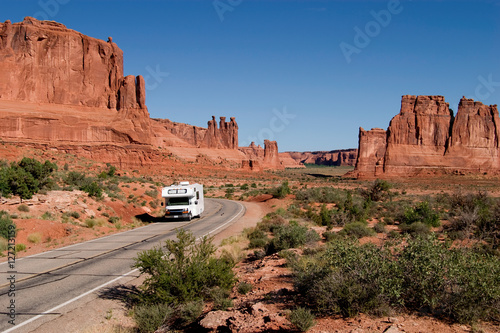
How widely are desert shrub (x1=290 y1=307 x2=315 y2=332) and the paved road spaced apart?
16.4ft

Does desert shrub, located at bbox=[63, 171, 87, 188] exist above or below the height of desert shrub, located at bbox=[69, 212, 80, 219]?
above

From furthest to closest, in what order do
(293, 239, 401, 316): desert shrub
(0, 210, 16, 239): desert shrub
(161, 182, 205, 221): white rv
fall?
(161, 182, 205, 221): white rv → (0, 210, 16, 239): desert shrub → (293, 239, 401, 316): desert shrub

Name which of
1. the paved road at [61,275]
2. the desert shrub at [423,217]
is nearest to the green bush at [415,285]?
the paved road at [61,275]

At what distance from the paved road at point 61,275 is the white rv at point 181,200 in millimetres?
5417

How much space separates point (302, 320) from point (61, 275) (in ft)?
25.4

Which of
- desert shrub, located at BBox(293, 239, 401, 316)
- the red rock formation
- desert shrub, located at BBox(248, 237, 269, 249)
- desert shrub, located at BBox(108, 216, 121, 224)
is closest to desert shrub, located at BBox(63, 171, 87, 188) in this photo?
desert shrub, located at BBox(108, 216, 121, 224)

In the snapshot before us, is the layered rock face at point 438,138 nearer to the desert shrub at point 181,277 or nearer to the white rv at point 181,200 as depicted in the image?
the white rv at point 181,200

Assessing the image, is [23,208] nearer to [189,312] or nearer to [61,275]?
[61,275]

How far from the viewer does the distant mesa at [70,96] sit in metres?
53.9

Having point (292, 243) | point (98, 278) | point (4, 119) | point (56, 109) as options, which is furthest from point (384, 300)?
point (56, 109)

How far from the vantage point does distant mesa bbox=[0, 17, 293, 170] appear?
5391 centimetres

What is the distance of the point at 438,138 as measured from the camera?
84.9 metres

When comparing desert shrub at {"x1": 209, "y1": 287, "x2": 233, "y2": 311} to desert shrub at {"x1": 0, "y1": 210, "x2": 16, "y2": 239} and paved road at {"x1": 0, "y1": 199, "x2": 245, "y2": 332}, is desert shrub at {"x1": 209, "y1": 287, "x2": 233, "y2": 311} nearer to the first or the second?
paved road at {"x1": 0, "y1": 199, "x2": 245, "y2": 332}

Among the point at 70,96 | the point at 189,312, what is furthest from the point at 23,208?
the point at 70,96
